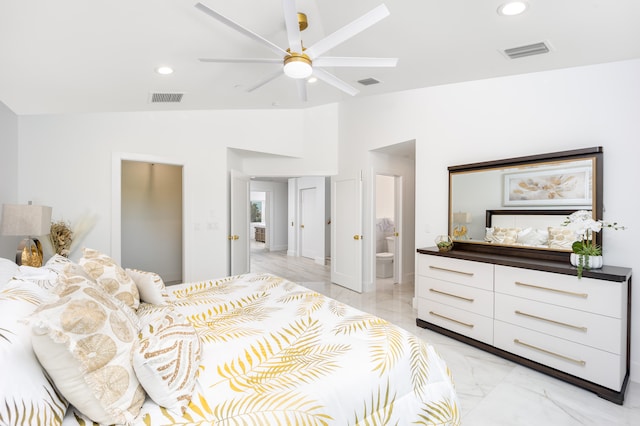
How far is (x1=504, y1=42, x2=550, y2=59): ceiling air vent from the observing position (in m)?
2.43

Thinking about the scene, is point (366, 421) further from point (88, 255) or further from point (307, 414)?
point (88, 255)

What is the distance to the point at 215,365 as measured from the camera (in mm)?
1337

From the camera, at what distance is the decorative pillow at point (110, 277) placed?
1.82 metres

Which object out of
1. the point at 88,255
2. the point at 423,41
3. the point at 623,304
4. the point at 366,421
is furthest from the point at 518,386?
the point at 88,255

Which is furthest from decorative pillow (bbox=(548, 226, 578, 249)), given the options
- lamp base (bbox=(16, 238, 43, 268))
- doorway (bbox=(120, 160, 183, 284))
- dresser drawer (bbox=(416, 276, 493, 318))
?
doorway (bbox=(120, 160, 183, 284))

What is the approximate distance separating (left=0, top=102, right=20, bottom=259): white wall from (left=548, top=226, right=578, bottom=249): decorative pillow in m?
5.09

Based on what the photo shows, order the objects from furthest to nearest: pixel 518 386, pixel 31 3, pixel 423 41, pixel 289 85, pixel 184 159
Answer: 1. pixel 184 159
2. pixel 289 85
3. pixel 423 41
4. pixel 518 386
5. pixel 31 3

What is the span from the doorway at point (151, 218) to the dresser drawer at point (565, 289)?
16.3ft

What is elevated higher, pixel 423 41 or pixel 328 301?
pixel 423 41

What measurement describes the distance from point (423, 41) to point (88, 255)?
292 centimetres

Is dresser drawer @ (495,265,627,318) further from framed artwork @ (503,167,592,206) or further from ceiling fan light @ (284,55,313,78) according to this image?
ceiling fan light @ (284,55,313,78)

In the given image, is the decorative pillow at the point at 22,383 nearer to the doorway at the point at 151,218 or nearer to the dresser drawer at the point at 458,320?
the dresser drawer at the point at 458,320

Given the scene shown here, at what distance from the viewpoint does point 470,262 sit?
116 inches

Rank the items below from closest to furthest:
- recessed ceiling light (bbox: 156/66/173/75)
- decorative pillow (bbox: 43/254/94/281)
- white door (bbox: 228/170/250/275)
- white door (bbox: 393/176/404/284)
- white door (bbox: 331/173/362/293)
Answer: decorative pillow (bbox: 43/254/94/281), recessed ceiling light (bbox: 156/66/173/75), white door (bbox: 228/170/250/275), white door (bbox: 331/173/362/293), white door (bbox: 393/176/404/284)
